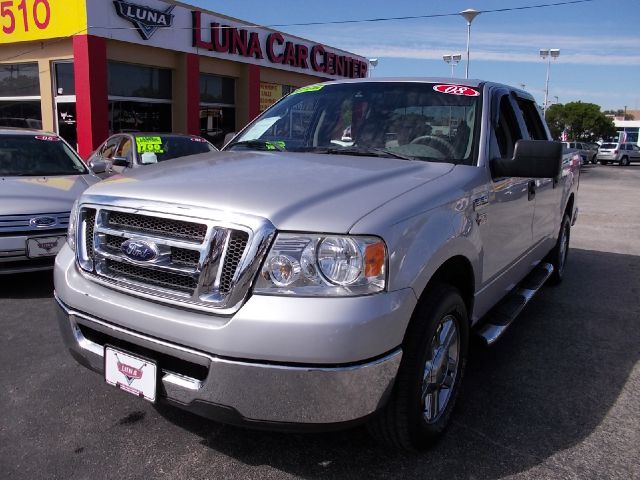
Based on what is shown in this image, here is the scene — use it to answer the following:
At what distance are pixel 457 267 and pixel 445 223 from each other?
0.34m

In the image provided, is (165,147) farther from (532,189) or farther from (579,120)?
(579,120)

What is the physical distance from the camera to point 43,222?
16.7 ft

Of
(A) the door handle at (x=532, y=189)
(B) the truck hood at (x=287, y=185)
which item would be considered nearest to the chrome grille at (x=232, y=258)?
(B) the truck hood at (x=287, y=185)

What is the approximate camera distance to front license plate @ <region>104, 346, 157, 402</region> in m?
2.39

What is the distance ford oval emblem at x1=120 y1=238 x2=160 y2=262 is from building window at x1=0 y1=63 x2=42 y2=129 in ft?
53.3

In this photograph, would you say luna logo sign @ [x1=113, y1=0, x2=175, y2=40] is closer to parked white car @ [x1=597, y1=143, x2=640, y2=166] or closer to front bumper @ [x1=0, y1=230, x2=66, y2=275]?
front bumper @ [x1=0, y1=230, x2=66, y2=275]

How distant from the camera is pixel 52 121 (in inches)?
640

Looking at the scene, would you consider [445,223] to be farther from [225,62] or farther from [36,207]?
[225,62]

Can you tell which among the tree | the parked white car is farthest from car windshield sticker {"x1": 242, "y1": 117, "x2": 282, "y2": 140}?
the tree

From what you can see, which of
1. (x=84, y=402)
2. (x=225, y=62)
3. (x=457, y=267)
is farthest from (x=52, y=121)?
(x=457, y=267)

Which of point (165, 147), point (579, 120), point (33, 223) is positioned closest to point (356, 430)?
point (33, 223)

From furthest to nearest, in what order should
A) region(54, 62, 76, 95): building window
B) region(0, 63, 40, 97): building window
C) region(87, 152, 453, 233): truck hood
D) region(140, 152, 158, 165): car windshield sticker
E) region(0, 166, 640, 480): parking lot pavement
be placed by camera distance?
region(0, 63, 40, 97): building window
region(54, 62, 76, 95): building window
region(140, 152, 158, 165): car windshield sticker
region(0, 166, 640, 480): parking lot pavement
region(87, 152, 453, 233): truck hood

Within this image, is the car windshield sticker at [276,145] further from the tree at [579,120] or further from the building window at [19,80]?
the tree at [579,120]

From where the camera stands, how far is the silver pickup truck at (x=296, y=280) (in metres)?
2.17
